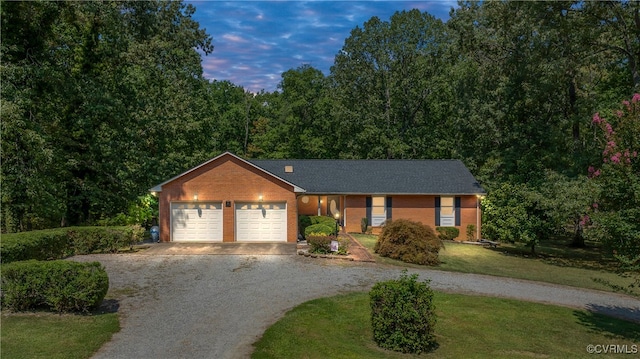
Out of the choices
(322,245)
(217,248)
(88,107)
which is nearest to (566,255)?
(322,245)

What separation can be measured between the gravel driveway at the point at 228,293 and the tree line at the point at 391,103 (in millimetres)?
3901

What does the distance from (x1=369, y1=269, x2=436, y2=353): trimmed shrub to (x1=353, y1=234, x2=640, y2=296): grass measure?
9.99 metres

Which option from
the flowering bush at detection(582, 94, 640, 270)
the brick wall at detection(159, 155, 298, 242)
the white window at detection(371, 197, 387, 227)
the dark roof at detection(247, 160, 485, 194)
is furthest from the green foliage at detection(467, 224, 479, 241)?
the flowering bush at detection(582, 94, 640, 270)

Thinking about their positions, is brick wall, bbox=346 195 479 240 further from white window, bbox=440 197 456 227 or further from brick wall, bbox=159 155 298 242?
brick wall, bbox=159 155 298 242

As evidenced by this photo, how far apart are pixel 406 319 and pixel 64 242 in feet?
54.6

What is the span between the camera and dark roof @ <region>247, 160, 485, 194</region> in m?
28.7

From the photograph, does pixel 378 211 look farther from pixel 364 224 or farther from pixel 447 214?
pixel 447 214

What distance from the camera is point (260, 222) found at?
23.9 m

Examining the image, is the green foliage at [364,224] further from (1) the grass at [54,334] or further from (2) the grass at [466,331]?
(1) the grass at [54,334]

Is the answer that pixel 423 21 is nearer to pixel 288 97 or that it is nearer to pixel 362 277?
pixel 288 97

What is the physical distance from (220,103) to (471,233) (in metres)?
42.1

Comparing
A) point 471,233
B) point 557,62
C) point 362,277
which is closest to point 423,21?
point 557,62

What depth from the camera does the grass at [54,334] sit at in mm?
8383

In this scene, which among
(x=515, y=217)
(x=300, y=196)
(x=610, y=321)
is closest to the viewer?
(x=610, y=321)
